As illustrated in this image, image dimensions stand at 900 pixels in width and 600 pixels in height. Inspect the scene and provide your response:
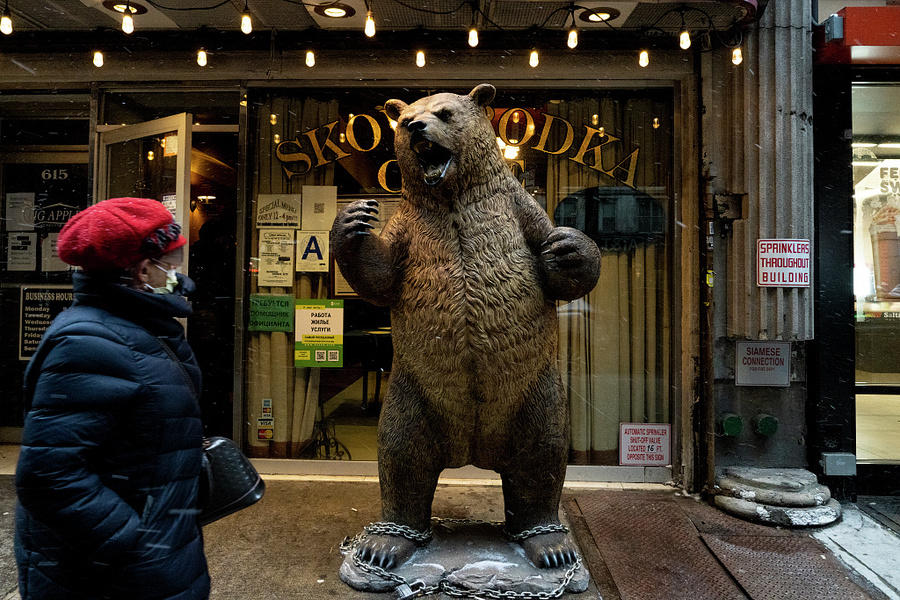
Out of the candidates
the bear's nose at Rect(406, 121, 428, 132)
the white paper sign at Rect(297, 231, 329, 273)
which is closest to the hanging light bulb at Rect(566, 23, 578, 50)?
the bear's nose at Rect(406, 121, 428, 132)

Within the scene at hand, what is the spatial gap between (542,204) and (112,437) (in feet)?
11.4

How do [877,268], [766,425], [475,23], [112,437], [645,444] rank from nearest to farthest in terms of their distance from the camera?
1. [112,437]
2. [766,425]
3. [475,23]
4. [877,268]
5. [645,444]

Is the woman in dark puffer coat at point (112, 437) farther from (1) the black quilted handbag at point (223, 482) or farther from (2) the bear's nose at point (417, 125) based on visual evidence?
(2) the bear's nose at point (417, 125)

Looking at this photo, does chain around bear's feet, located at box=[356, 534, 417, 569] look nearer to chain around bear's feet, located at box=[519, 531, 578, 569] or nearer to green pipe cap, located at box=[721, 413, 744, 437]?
chain around bear's feet, located at box=[519, 531, 578, 569]

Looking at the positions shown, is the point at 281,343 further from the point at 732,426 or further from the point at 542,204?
the point at 732,426

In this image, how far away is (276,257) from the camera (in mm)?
4391

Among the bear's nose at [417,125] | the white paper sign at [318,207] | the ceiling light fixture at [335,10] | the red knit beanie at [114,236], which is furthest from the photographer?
the white paper sign at [318,207]

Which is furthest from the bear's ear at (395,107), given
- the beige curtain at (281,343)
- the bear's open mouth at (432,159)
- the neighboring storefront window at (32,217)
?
the neighboring storefront window at (32,217)

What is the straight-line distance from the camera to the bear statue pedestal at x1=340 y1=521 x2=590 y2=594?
2.42 m

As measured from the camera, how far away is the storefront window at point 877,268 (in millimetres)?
4027

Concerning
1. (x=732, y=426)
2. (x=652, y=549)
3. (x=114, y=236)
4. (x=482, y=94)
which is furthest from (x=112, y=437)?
(x=732, y=426)

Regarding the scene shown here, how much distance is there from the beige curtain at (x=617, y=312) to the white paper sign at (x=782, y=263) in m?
0.74

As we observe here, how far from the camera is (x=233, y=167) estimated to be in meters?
5.09

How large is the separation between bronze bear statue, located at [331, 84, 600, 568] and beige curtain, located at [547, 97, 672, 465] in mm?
1772
